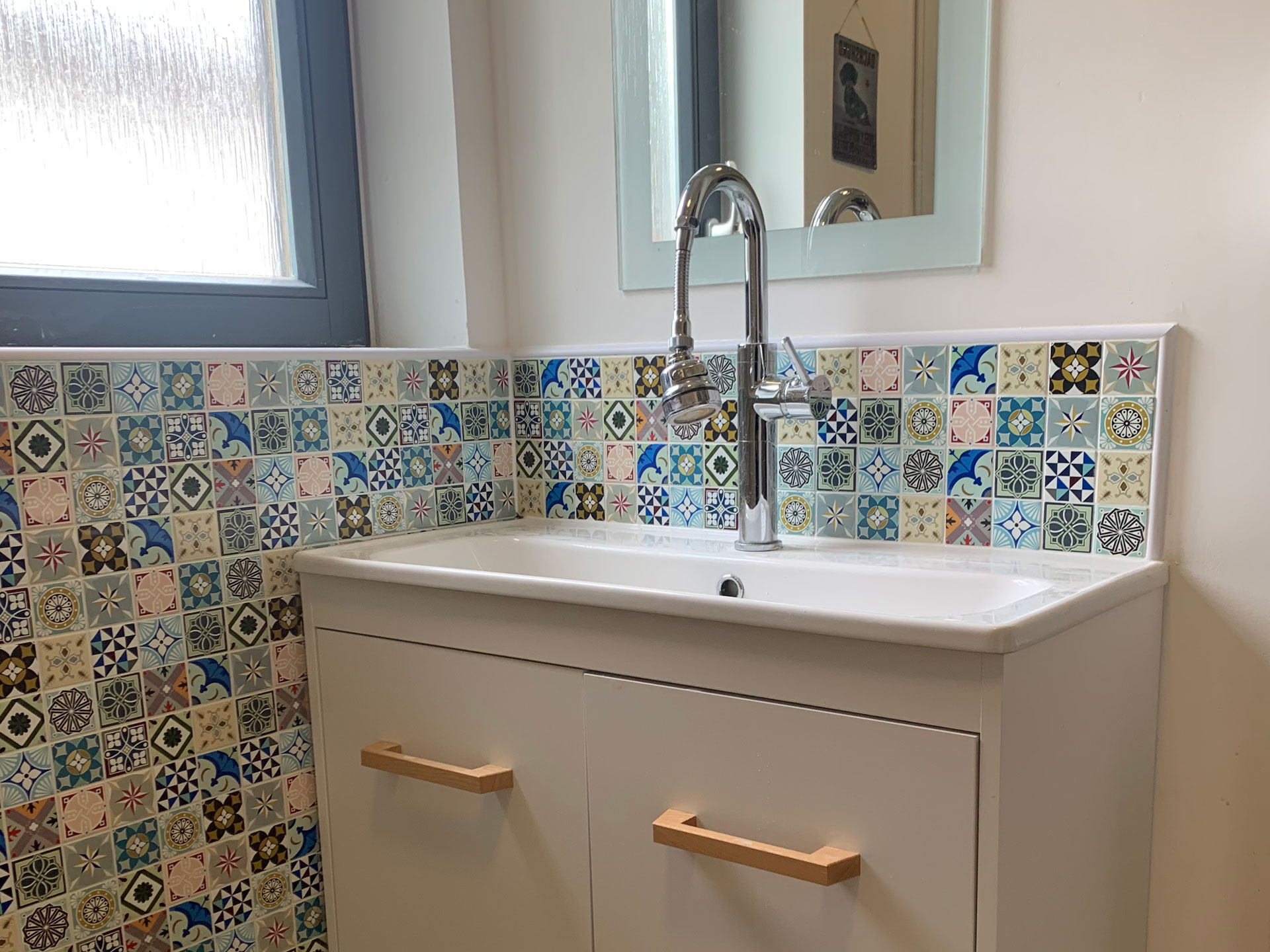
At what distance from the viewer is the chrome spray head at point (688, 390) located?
109 cm

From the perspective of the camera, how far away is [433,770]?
109cm

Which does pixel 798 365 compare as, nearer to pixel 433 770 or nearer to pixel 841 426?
pixel 841 426

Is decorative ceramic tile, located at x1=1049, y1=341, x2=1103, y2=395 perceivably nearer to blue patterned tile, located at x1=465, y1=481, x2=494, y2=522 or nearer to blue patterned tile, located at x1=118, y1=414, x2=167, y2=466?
blue patterned tile, located at x1=465, y1=481, x2=494, y2=522

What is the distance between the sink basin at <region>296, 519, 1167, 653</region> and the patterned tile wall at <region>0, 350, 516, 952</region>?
0.10m

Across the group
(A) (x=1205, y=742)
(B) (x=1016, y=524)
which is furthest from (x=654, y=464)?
(A) (x=1205, y=742)

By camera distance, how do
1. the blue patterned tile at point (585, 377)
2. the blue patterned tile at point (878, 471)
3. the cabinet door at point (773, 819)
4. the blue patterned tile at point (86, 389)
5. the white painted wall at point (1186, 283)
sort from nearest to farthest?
the cabinet door at point (773, 819), the white painted wall at point (1186, 283), the blue patterned tile at point (86, 389), the blue patterned tile at point (878, 471), the blue patterned tile at point (585, 377)

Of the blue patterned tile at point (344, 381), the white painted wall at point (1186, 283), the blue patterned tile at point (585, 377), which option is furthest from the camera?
the blue patterned tile at point (585, 377)

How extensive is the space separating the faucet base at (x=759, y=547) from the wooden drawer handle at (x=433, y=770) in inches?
14.2

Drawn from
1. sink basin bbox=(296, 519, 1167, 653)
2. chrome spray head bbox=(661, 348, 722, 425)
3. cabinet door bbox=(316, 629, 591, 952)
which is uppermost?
chrome spray head bbox=(661, 348, 722, 425)

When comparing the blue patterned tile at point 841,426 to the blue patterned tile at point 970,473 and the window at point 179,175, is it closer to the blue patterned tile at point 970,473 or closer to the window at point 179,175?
the blue patterned tile at point 970,473

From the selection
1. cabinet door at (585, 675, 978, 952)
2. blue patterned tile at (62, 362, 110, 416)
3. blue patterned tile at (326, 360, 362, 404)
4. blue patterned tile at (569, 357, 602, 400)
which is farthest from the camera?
blue patterned tile at (569, 357, 602, 400)

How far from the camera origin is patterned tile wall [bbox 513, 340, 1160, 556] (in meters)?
1.05

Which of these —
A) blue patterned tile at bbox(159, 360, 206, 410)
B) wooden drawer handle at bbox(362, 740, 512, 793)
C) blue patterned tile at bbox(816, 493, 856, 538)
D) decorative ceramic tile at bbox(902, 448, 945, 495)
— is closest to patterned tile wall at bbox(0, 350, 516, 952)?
blue patterned tile at bbox(159, 360, 206, 410)

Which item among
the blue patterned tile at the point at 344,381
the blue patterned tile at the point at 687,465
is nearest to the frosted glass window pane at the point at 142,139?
the blue patterned tile at the point at 344,381
